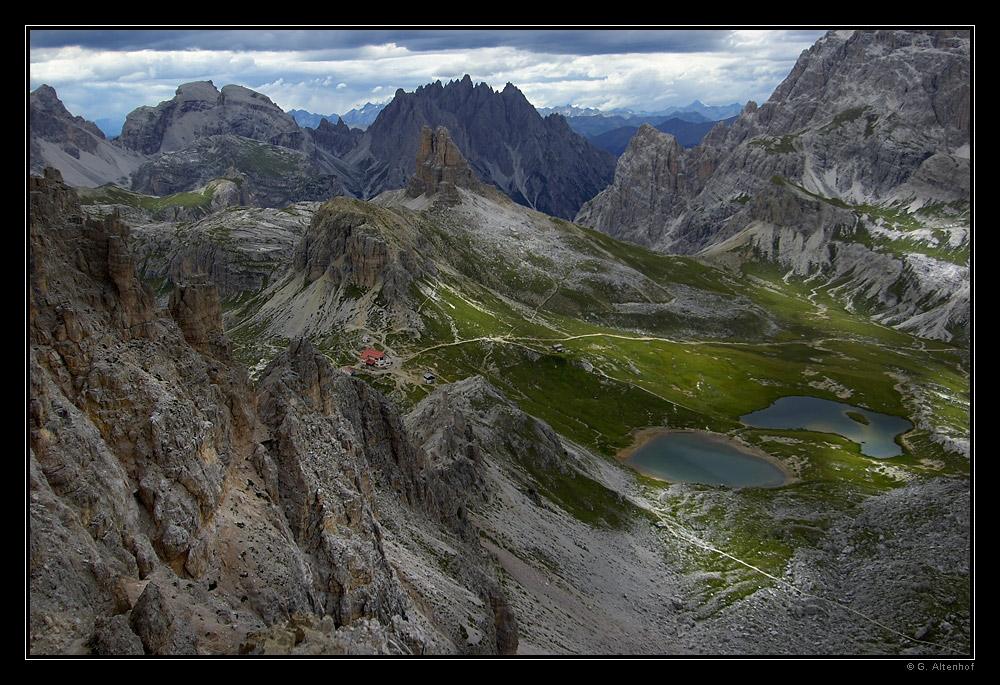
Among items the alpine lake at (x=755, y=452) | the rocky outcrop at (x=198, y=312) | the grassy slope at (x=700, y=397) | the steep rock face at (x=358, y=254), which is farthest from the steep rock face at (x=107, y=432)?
the steep rock face at (x=358, y=254)

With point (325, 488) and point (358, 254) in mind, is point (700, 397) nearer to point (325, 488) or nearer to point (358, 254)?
point (358, 254)

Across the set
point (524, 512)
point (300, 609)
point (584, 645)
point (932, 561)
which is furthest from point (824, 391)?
point (300, 609)

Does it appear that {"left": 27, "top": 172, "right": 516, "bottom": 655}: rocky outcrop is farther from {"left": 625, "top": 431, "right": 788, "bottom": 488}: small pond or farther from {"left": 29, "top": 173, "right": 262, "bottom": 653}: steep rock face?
{"left": 625, "top": 431, "right": 788, "bottom": 488}: small pond

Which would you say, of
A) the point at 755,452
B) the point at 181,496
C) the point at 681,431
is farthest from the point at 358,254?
the point at 181,496

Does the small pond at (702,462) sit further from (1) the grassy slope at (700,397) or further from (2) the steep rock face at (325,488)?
(2) the steep rock face at (325,488)

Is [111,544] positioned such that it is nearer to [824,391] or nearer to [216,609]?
[216,609]
